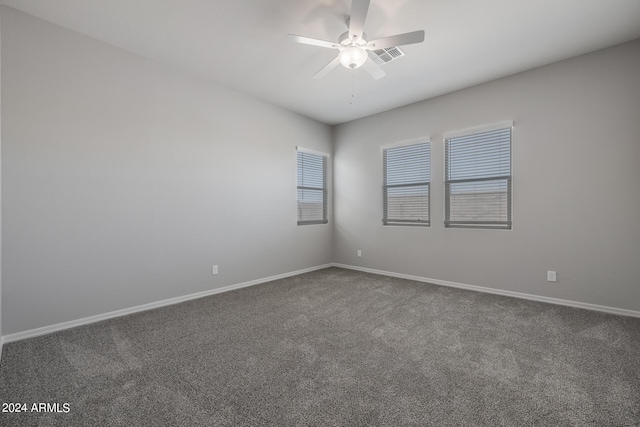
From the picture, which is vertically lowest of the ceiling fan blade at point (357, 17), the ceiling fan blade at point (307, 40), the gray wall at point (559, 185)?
the gray wall at point (559, 185)

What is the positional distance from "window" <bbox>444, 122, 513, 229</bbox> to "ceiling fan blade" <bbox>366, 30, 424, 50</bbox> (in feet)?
6.89

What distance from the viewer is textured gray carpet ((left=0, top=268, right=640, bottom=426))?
149cm

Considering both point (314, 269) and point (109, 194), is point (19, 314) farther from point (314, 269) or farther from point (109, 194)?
point (314, 269)

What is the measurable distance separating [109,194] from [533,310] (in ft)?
15.5

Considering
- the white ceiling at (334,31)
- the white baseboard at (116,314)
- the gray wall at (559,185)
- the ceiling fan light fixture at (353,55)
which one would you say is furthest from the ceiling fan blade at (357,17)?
the white baseboard at (116,314)

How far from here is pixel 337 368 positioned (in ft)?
6.32

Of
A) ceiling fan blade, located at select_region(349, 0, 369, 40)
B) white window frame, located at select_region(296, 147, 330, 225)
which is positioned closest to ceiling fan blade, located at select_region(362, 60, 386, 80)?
ceiling fan blade, located at select_region(349, 0, 369, 40)

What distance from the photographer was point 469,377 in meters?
1.82

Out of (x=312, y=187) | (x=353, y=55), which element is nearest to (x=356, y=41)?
(x=353, y=55)

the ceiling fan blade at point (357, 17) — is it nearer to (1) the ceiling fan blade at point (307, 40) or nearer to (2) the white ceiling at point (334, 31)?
(1) the ceiling fan blade at point (307, 40)

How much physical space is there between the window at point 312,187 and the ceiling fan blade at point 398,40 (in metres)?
2.70

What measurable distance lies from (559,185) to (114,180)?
16.2ft

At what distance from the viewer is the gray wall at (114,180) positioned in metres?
2.40

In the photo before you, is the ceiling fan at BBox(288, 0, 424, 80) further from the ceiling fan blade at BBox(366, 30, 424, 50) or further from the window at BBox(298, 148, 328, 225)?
the window at BBox(298, 148, 328, 225)
